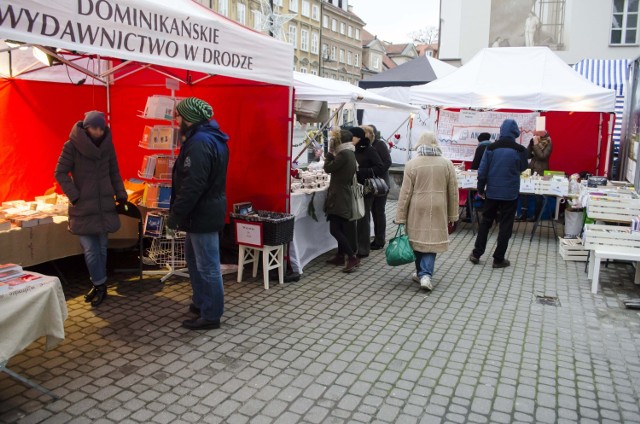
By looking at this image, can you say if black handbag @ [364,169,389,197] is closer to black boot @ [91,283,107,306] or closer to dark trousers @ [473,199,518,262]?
dark trousers @ [473,199,518,262]

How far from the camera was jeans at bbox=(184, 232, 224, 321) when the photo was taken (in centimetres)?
422

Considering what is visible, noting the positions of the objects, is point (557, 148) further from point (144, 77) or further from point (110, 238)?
point (110, 238)

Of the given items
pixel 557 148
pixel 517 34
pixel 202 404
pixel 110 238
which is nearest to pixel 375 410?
pixel 202 404

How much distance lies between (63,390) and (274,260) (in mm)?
2713

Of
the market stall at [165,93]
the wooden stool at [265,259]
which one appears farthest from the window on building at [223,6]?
the wooden stool at [265,259]

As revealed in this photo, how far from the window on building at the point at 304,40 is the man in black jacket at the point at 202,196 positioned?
163 ft

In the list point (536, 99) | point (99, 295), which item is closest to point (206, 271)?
point (99, 295)

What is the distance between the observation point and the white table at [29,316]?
2889 millimetres

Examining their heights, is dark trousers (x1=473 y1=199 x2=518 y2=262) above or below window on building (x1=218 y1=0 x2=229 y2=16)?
below

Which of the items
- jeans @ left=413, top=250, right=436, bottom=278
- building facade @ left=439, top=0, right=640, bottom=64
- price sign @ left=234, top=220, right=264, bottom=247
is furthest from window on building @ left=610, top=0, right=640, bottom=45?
price sign @ left=234, top=220, right=264, bottom=247

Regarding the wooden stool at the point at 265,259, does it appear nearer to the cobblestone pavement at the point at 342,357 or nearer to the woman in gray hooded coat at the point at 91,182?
the cobblestone pavement at the point at 342,357

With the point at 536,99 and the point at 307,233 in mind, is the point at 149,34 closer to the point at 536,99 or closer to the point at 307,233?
the point at 307,233

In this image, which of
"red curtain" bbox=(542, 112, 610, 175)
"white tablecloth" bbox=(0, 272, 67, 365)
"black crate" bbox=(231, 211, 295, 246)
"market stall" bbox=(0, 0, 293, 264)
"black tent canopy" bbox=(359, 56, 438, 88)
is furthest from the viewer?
"black tent canopy" bbox=(359, 56, 438, 88)

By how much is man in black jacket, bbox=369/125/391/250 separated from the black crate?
7.23ft
